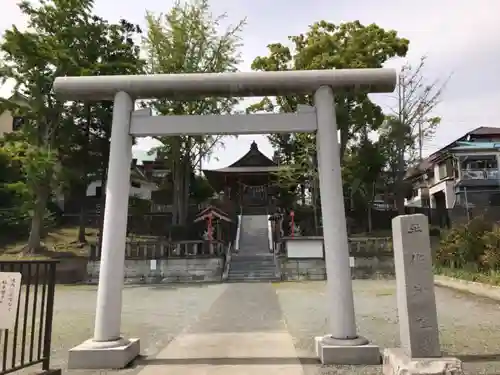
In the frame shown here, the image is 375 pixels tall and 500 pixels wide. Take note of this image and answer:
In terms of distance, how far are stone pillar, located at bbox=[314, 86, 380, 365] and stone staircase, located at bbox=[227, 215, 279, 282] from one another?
16.1 metres

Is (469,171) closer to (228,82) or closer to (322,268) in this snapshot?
(322,268)

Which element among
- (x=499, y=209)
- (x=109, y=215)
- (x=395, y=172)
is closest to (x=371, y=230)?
(x=395, y=172)

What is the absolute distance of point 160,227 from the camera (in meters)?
32.5

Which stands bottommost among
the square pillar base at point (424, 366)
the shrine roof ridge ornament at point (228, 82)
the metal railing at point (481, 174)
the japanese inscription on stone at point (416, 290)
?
the square pillar base at point (424, 366)

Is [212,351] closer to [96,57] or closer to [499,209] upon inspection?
[96,57]

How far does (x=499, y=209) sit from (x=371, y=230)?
849cm

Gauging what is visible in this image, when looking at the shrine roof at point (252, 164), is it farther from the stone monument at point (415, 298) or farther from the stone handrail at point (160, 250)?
the stone monument at point (415, 298)

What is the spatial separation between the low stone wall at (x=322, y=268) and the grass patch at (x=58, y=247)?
11671mm

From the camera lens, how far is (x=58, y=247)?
85.1 feet

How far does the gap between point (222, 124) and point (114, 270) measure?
279 centimetres

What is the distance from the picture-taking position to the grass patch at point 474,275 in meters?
13.4

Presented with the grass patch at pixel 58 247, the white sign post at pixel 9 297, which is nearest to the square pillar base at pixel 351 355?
the white sign post at pixel 9 297

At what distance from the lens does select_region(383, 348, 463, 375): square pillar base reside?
4.27 metres

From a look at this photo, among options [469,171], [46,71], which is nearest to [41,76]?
[46,71]
